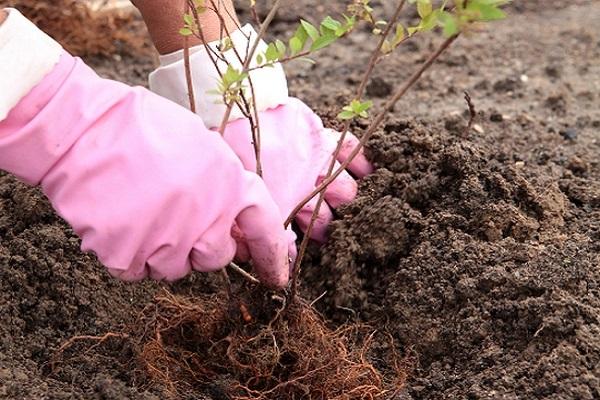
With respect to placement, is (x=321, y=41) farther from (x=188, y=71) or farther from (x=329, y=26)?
(x=188, y=71)

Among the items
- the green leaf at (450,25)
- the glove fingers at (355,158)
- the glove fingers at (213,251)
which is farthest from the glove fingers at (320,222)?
the green leaf at (450,25)

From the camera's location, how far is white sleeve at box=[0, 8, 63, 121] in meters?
1.32

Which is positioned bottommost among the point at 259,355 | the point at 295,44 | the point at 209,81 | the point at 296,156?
the point at 259,355

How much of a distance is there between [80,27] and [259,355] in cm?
162

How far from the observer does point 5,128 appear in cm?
133

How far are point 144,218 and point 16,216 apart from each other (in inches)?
18.9

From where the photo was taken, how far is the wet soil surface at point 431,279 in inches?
55.0

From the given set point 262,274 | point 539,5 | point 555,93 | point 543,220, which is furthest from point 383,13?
point 262,274

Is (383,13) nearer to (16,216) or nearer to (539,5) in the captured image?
(539,5)

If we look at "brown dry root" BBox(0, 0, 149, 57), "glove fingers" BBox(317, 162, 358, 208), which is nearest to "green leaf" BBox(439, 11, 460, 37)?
"glove fingers" BBox(317, 162, 358, 208)

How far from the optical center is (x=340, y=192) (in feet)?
5.54

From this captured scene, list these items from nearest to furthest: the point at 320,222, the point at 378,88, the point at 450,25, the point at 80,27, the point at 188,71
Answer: the point at 450,25, the point at 188,71, the point at 320,222, the point at 378,88, the point at 80,27

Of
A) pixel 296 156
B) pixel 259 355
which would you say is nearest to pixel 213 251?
pixel 259 355

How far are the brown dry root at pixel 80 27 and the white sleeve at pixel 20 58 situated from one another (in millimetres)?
1402
